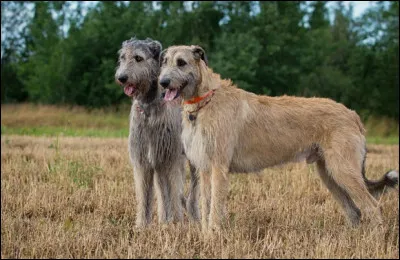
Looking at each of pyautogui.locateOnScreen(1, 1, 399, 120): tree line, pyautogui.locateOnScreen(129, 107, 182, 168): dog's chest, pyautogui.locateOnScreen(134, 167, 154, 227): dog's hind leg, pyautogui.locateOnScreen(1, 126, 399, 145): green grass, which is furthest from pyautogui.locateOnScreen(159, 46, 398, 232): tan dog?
pyautogui.locateOnScreen(1, 1, 399, 120): tree line

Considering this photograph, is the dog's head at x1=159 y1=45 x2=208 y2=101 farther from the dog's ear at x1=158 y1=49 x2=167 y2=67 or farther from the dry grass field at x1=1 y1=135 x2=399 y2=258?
the dry grass field at x1=1 y1=135 x2=399 y2=258

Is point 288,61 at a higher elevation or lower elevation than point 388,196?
higher

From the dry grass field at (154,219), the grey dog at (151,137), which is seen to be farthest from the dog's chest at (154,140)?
the dry grass field at (154,219)

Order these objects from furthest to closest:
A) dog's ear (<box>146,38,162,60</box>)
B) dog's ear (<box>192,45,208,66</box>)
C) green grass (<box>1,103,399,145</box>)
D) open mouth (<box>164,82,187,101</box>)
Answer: green grass (<box>1,103,399,145</box>) → dog's ear (<box>146,38,162,60</box>) → dog's ear (<box>192,45,208,66</box>) → open mouth (<box>164,82,187,101</box>)

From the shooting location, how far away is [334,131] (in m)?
5.83

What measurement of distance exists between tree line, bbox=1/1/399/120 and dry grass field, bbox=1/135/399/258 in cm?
1765

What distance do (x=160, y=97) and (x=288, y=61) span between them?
78.7ft

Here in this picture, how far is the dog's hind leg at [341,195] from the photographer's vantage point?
617 centimetres

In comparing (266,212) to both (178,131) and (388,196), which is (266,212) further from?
(388,196)

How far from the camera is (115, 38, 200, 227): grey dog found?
5777mm

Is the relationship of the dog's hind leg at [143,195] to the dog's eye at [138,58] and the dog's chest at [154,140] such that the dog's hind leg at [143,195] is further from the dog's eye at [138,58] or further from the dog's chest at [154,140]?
the dog's eye at [138,58]

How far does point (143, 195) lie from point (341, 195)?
8.06 ft

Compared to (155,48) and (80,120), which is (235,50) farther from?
(155,48)

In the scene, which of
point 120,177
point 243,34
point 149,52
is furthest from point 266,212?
point 243,34
